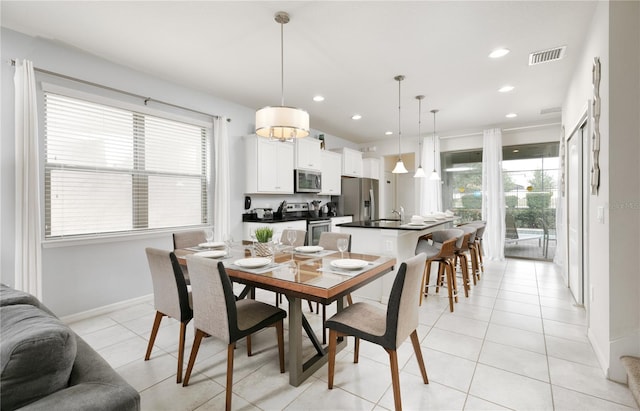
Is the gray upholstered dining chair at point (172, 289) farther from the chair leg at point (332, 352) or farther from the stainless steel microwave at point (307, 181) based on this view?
the stainless steel microwave at point (307, 181)

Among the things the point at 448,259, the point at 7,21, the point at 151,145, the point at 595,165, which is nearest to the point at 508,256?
the point at 448,259

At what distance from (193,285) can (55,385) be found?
1.03 meters

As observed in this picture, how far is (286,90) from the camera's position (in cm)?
397

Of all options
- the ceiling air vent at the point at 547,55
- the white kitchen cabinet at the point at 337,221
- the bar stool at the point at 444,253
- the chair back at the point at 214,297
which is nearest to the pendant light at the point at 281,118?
the chair back at the point at 214,297

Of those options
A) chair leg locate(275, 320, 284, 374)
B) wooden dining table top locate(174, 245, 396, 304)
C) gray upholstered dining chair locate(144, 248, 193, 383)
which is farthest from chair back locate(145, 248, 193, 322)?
chair leg locate(275, 320, 284, 374)

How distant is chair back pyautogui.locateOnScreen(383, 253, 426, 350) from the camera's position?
1.58m

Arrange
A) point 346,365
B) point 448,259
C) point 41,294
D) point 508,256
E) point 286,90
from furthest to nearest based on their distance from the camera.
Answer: point 508,256
point 286,90
point 448,259
point 41,294
point 346,365

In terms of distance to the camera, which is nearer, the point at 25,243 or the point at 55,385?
the point at 55,385

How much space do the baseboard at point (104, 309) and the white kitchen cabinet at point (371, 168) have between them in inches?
200

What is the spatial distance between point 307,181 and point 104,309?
11.3ft

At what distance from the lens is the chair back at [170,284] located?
1941 mm

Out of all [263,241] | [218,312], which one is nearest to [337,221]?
[263,241]

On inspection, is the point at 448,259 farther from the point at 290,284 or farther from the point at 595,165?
the point at 290,284

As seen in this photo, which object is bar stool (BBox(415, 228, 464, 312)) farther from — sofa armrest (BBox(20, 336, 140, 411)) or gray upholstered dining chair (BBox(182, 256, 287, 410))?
sofa armrest (BBox(20, 336, 140, 411))
